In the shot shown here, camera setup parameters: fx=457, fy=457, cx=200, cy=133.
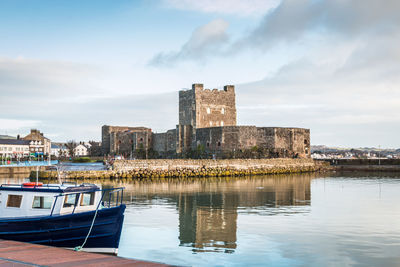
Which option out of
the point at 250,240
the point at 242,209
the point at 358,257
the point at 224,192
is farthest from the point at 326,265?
the point at 224,192

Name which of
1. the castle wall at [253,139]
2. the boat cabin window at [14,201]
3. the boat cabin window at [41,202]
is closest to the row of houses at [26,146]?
the castle wall at [253,139]

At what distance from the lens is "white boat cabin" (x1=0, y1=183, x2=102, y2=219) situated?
42.5ft

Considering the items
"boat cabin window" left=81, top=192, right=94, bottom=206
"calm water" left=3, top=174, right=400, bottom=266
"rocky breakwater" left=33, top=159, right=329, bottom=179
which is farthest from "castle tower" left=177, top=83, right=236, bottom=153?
"boat cabin window" left=81, top=192, right=94, bottom=206

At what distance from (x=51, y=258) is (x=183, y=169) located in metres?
35.3

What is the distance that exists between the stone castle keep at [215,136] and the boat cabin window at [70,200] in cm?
3925

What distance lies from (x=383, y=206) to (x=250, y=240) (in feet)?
34.9

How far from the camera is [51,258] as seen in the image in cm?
948

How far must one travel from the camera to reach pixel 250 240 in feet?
47.6

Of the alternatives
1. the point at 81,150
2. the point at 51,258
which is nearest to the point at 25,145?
the point at 81,150

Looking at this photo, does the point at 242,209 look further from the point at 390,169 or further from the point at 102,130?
the point at 102,130

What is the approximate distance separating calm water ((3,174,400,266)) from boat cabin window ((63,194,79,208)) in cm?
198

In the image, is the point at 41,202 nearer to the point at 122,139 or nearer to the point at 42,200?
the point at 42,200

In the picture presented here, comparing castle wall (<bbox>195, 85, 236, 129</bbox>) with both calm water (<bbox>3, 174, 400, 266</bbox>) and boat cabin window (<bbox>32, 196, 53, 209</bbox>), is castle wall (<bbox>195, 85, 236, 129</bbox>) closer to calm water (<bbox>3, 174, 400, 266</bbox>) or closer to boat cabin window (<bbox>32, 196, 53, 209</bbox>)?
calm water (<bbox>3, 174, 400, 266</bbox>)

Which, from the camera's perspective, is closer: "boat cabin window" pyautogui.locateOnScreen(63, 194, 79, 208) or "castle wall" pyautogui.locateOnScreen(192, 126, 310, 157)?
"boat cabin window" pyautogui.locateOnScreen(63, 194, 79, 208)
